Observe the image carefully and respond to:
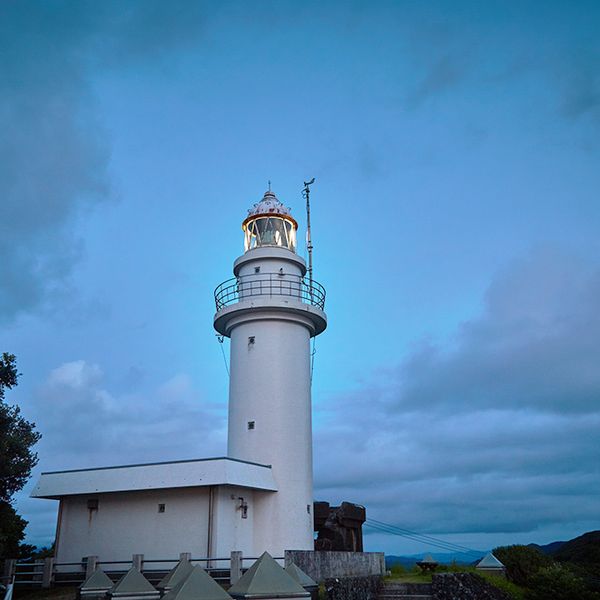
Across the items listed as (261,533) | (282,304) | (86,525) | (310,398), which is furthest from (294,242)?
(86,525)

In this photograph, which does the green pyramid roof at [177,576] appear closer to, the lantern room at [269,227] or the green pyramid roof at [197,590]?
the green pyramid roof at [197,590]

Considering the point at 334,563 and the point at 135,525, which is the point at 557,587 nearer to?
the point at 334,563

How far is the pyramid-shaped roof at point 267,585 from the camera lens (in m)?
11.8

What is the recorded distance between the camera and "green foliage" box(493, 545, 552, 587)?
24266mm

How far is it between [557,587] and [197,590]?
1515 centimetres

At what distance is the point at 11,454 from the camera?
17.8m

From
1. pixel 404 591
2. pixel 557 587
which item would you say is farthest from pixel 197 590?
pixel 557 587

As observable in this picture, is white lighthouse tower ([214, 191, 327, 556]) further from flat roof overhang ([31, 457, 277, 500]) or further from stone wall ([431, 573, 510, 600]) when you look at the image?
stone wall ([431, 573, 510, 600])

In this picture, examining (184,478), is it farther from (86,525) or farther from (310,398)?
(310,398)

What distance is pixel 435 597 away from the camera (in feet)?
63.3

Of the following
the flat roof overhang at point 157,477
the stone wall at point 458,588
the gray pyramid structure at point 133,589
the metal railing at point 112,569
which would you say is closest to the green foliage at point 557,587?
the stone wall at point 458,588

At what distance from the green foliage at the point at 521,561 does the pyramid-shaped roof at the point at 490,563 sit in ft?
2.43

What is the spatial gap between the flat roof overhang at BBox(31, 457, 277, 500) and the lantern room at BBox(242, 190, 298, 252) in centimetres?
851

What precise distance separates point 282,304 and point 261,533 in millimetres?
7625
